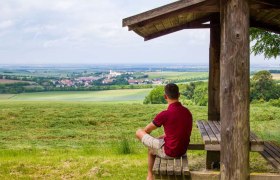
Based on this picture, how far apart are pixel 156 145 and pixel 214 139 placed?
0.82 metres

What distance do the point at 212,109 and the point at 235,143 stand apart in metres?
3.11

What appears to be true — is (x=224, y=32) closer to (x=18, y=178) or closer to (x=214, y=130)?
(x=214, y=130)

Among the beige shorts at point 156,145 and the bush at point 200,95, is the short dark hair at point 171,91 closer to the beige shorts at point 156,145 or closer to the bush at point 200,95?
the beige shorts at point 156,145

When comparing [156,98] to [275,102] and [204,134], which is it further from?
[204,134]

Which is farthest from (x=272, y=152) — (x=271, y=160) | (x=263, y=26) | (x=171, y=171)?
(x=263, y=26)

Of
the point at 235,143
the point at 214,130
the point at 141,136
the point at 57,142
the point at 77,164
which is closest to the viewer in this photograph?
the point at 235,143

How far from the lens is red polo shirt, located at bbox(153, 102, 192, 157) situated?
6.04 metres

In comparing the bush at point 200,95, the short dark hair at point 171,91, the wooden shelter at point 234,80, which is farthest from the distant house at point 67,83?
the wooden shelter at point 234,80

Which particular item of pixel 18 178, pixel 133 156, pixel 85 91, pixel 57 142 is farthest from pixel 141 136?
pixel 85 91

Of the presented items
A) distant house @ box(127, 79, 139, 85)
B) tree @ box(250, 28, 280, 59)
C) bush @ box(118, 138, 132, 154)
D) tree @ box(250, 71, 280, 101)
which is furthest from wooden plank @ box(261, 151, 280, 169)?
distant house @ box(127, 79, 139, 85)

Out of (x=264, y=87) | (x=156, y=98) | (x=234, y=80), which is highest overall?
(x=234, y=80)

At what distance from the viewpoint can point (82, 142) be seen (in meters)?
18.5

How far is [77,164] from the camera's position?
32.2 feet

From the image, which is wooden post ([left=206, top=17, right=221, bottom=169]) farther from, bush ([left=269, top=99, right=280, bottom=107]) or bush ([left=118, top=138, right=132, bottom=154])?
bush ([left=269, top=99, right=280, bottom=107])
